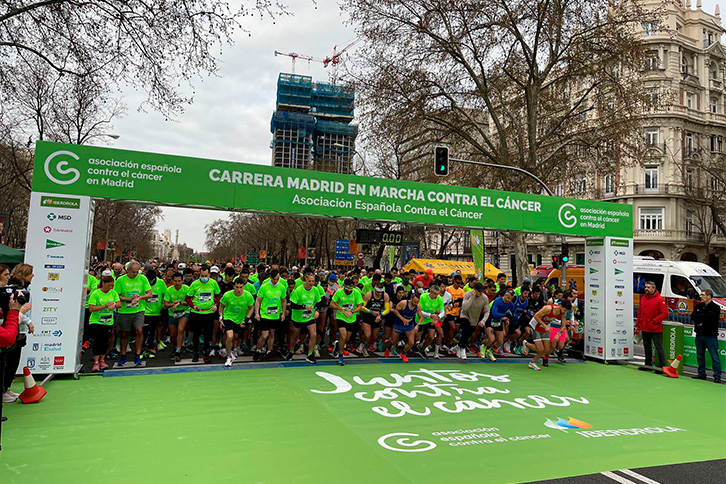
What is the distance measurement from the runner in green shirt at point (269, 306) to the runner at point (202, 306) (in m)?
0.95

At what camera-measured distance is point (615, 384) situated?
9.10 meters

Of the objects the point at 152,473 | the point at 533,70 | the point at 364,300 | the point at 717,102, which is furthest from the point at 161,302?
the point at 717,102

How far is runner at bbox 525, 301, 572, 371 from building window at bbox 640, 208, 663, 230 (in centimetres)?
4185

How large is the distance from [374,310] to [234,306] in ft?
10.5

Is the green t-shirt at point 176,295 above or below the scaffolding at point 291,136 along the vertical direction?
below

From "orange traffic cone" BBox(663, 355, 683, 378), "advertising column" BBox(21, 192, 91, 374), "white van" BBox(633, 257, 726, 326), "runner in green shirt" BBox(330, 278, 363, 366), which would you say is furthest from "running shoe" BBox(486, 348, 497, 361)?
"advertising column" BBox(21, 192, 91, 374)

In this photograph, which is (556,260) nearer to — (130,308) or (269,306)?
(269,306)

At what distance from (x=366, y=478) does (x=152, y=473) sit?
6.65ft

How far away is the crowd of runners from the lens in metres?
9.19

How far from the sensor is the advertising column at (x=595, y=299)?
38.3ft

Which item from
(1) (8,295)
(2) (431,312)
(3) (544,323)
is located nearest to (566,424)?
(3) (544,323)

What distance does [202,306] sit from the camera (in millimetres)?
9398

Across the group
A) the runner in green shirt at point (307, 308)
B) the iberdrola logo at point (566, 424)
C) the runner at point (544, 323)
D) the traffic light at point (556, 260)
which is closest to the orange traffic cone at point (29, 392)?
the runner in green shirt at point (307, 308)

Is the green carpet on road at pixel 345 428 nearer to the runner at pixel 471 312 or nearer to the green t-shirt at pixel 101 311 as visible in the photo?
the green t-shirt at pixel 101 311
